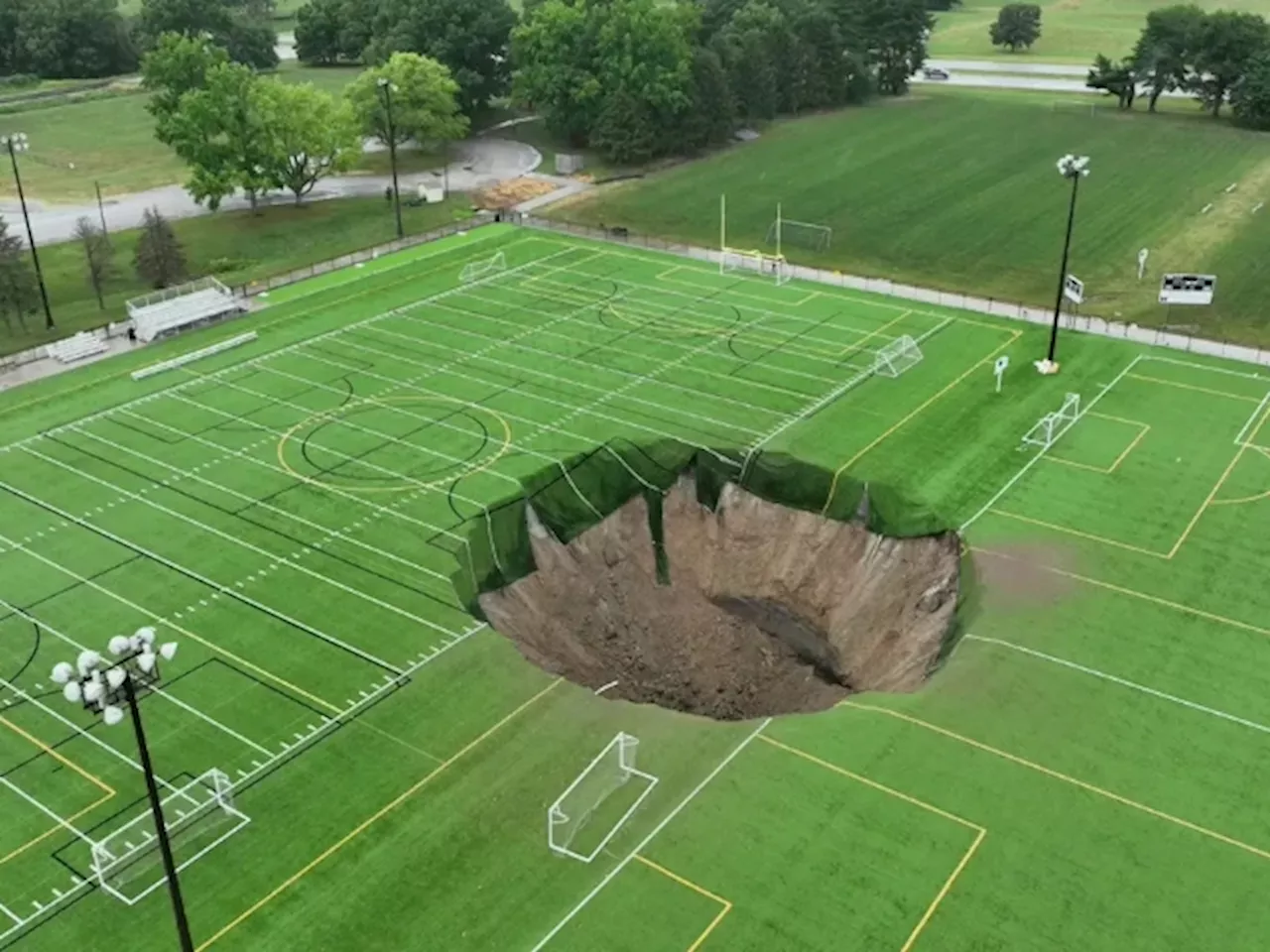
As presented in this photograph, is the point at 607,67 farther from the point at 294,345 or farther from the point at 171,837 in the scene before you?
the point at 171,837

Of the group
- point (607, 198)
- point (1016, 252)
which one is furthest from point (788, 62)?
point (1016, 252)

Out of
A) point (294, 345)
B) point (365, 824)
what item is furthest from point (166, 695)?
point (294, 345)

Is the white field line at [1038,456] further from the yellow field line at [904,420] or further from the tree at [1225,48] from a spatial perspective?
the tree at [1225,48]

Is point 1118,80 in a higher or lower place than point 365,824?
higher

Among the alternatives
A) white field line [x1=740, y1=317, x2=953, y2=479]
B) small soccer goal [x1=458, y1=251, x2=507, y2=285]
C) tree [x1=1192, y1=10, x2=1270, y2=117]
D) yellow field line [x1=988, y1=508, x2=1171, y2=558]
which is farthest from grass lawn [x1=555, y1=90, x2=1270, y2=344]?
yellow field line [x1=988, y1=508, x2=1171, y2=558]

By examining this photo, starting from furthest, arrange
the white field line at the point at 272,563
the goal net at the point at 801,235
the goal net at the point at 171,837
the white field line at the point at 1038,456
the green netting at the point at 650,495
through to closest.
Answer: the goal net at the point at 801,235
the white field line at the point at 1038,456
the green netting at the point at 650,495
the white field line at the point at 272,563
the goal net at the point at 171,837

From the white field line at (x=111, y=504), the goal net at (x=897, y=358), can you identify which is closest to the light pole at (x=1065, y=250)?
the goal net at (x=897, y=358)
